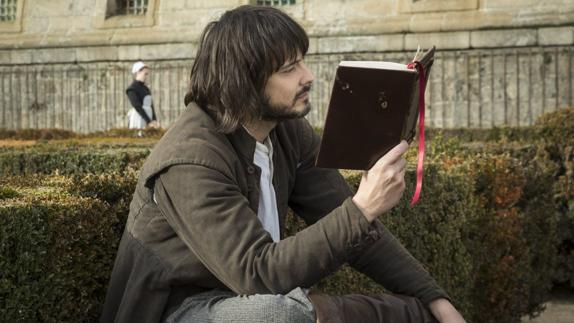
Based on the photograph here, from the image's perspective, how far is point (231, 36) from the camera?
11.9 ft

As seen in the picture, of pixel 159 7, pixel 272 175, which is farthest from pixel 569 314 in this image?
pixel 159 7

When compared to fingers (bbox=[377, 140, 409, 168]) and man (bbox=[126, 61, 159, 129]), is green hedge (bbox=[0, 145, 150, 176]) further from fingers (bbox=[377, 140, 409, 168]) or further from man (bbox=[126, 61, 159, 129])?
man (bbox=[126, 61, 159, 129])

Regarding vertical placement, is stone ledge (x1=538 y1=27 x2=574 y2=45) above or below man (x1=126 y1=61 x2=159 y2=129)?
above

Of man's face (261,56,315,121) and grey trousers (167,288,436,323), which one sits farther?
man's face (261,56,315,121)

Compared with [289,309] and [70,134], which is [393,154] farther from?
[70,134]

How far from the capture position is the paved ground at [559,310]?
9305mm

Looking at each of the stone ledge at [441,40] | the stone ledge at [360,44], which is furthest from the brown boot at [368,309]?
the stone ledge at [360,44]

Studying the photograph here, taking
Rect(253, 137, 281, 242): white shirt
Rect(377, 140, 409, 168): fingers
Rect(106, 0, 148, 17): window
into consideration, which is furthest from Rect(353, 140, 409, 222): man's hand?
Rect(106, 0, 148, 17): window

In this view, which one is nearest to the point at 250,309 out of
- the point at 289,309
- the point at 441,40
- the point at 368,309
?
the point at 289,309

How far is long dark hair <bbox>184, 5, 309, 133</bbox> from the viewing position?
361cm

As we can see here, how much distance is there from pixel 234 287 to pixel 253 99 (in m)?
0.62

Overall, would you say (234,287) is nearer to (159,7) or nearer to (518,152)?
(518,152)

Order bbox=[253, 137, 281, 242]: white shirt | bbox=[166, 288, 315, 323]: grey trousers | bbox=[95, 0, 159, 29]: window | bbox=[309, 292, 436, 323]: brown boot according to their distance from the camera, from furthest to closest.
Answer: bbox=[95, 0, 159, 29]: window → bbox=[253, 137, 281, 242]: white shirt → bbox=[309, 292, 436, 323]: brown boot → bbox=[166, 288, 315, 323]: grey trousers

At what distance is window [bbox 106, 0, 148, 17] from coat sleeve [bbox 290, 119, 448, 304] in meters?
18.2
